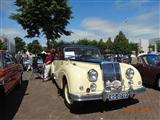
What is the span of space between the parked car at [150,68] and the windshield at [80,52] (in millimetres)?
2195

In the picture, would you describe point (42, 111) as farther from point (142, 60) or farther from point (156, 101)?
point (142, 60)

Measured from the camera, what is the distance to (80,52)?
30.3ft

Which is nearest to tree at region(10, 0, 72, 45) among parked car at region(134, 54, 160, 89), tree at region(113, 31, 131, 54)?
parked car at region(134, 54, 160, 89)

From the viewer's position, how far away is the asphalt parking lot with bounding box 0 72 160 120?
6.43 metres

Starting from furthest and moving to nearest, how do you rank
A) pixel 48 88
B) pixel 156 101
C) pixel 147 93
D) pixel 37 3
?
pixel 37 3 < pixel 48 88 < pixel 147 93 < pixel 156 101

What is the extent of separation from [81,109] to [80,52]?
2.65m

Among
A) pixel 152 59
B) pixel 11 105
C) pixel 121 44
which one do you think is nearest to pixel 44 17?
pixel 152 59

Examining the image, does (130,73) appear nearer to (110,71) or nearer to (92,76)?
(110,71)

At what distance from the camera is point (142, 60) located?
10.7 meters

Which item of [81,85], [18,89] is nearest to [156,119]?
[81,85]

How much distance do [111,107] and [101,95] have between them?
784 mm

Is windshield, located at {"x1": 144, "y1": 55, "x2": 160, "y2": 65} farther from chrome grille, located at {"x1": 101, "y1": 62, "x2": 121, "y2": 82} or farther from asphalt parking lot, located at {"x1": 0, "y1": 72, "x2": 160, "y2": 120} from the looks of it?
chrome grille, located at {"x1": 101, "y1": 62, "x2": 121, "y2": 82}

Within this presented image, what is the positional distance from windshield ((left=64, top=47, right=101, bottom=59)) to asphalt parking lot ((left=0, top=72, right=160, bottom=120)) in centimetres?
147

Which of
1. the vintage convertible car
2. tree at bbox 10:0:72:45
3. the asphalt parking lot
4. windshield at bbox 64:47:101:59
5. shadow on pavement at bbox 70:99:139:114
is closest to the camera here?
the asphalt parking lot
